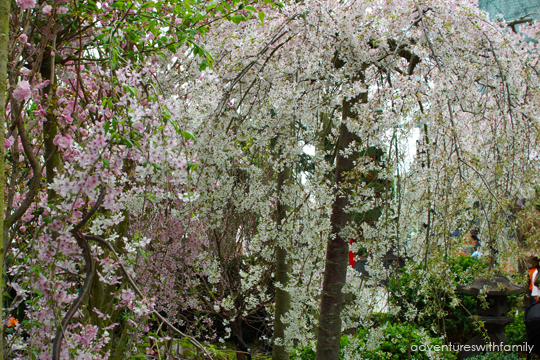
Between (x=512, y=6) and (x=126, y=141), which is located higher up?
(x=512, y=6)

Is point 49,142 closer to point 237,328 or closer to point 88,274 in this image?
point 88,274

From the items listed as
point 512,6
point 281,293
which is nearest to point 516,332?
point 281,293

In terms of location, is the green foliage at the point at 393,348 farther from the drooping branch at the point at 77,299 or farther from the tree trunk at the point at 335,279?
the drooping branch at the point at 77,299

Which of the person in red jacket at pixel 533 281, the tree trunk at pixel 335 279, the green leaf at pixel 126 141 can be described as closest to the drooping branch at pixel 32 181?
the green leaf at pixel 126 141

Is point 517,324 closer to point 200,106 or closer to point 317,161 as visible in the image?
point 317,161

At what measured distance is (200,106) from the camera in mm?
2736

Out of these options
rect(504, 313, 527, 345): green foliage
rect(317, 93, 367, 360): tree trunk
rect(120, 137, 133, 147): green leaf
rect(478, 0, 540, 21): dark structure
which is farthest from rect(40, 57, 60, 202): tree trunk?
rect(478, 0, 540, 21): dark structure

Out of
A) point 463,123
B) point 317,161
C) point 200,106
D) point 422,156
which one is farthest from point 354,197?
point 463,123

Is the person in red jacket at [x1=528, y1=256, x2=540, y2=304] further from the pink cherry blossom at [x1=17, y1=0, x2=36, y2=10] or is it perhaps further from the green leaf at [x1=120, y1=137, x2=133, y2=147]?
the pink cherry blossom at [x1=17, y1=0, x2=36, y2=10]

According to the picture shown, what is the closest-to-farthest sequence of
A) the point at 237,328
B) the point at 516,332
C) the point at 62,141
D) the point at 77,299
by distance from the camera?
the point at 77,299 → the point at 62,141 → the point at 516,332 → the point at 237,328

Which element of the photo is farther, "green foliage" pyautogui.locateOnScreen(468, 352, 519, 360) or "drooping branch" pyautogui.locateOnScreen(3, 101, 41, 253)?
"green foliage" pyautogui.locateOnScreen(468, 352, 519, 360)

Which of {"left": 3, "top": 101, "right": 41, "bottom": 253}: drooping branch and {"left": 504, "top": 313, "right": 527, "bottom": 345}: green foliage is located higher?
{"left": 3, "top": 101, "right": 41, "bottom": 253}: drooping branch

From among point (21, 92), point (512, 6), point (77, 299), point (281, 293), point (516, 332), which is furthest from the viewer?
point (512, 6)

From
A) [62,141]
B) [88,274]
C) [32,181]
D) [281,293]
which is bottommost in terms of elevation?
[88,274]
